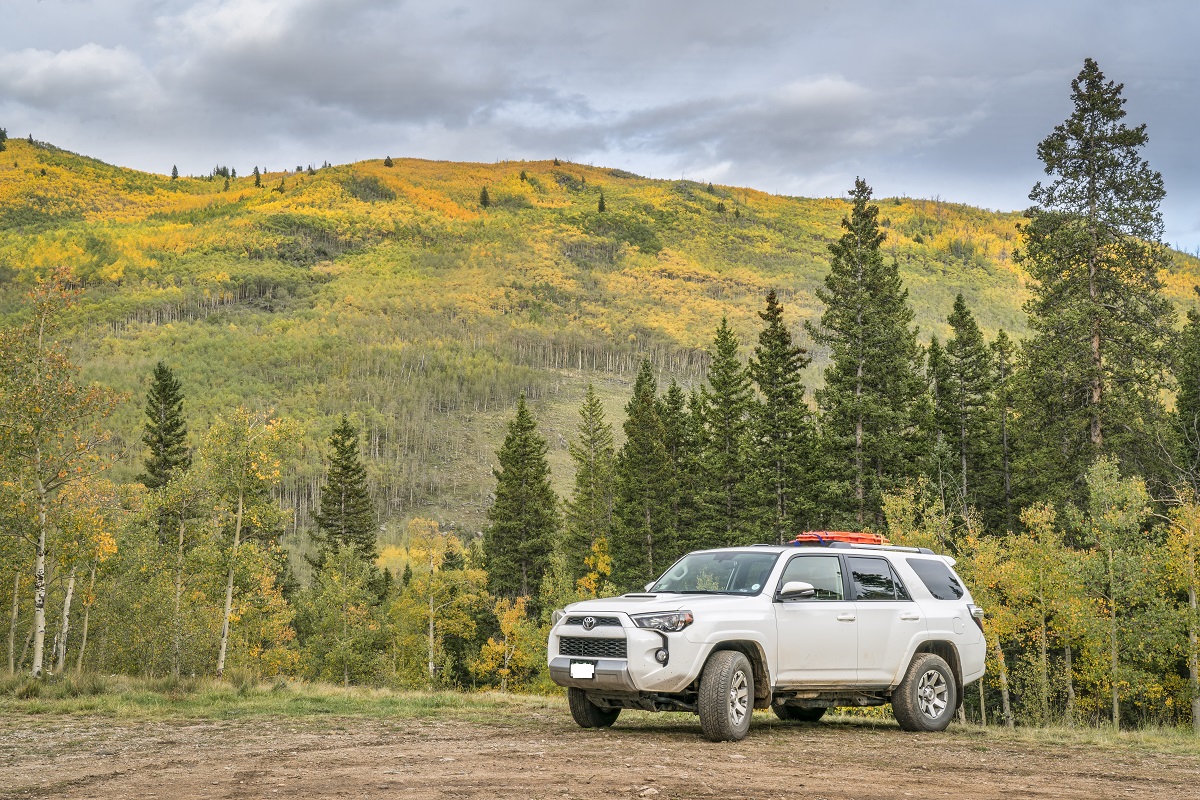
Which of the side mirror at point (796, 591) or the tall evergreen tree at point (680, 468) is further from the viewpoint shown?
the tall evergreen tree at point (680, 468)

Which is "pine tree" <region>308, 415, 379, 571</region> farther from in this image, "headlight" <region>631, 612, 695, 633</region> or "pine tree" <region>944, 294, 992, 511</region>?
"headlight" <region>631, 612, 695, 633</region>

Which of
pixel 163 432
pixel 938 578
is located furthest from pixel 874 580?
pixel 163 432

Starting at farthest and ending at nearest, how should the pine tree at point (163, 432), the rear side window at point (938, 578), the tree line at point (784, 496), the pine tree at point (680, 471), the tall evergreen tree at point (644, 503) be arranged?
1. the pine tree at point (163, 432)
2. the tall evergreen tree at point (644, 503)
3. the pine tree at point (680, 471)
4. the tree line at point (784, 496)
5. the rear side window at point (938, 578)

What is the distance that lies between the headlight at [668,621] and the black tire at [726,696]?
56 centimetres

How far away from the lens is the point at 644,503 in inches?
2229

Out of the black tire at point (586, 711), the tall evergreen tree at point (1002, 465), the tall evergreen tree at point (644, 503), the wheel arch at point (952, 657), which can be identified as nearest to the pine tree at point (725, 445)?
the tall evergreen tree at point (644, 503)

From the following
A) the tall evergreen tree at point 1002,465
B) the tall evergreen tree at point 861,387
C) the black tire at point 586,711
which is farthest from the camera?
the tall evergreen tree at point 1002,465

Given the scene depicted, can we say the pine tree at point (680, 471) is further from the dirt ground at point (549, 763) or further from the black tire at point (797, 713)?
the dirt ground at point (549, 763)

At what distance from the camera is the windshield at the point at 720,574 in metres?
10.9

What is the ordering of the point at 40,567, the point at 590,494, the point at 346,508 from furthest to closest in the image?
the point at 590,494 < the point at 346,508 < the point at 40,567

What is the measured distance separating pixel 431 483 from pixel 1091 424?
171 meters

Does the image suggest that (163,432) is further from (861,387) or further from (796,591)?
(796,591)

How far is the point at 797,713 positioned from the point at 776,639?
317 centimetres

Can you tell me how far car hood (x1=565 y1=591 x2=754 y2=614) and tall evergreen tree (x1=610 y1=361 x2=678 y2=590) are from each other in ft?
149
